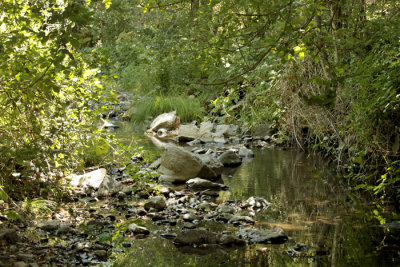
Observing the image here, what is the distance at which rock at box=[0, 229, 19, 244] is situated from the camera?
3.19 metres

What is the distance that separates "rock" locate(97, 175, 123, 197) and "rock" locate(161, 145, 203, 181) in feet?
3.38

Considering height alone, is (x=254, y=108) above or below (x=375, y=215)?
above

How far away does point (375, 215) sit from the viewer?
4.36 metres

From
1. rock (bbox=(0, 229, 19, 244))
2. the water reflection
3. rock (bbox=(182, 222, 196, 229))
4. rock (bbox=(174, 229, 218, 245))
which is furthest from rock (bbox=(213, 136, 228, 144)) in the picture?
rock (bbox=(0, 229, 19, 244))

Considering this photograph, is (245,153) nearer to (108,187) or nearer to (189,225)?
(108,187)

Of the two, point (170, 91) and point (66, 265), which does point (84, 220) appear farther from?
point (170, 91)

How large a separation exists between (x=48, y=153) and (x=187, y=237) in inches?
58.9

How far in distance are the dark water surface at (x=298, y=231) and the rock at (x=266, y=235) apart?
9cm

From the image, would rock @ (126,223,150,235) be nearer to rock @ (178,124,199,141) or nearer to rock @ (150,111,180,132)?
rock @ (178,124,199,141)

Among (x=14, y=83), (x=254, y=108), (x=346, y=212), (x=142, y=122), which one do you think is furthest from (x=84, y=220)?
(x=142, y=122)

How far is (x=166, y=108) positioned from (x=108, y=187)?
7654 millimetres

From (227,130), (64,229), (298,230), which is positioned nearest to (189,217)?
(298,230)

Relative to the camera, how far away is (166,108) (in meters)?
12.7

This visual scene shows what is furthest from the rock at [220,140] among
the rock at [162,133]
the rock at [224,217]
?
the rock at [224,217]
